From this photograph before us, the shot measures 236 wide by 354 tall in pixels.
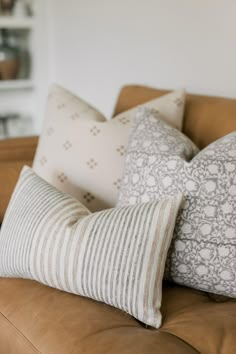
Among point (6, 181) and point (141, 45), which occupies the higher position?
point (141, 45)

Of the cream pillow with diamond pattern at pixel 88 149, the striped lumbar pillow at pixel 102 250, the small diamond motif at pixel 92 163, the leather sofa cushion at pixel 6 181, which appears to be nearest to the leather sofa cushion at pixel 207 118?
the cream pillow with diamond pattern at pixel 88 149

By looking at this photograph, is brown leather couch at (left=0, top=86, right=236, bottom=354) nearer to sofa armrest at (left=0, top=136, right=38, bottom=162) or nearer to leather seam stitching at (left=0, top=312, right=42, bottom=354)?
leather seam stitching at (left=0, top=312, right=42, bottom=354)

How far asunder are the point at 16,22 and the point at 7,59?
190 millimetres

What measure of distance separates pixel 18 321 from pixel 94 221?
0.27 meters

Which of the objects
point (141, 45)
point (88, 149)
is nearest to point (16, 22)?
point (141, 45)

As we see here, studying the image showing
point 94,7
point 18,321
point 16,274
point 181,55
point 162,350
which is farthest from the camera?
point 94,7

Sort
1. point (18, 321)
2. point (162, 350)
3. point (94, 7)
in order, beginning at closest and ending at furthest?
1. point (162, 350)
2. point (18, 321)
3. point (94, 7)

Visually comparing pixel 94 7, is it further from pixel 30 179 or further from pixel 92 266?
pixel 92 266

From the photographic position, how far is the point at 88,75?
2.64 m

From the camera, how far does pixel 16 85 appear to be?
2893mm

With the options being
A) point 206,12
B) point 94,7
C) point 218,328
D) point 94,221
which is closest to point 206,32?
point 206,12

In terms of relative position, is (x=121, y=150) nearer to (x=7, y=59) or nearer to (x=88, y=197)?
(x=88, y=197)

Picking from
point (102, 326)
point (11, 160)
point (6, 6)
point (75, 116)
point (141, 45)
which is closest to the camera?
point (102, 326)

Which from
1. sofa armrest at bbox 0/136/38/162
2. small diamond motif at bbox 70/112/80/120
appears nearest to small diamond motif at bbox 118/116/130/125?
small diamond motif at bbox 70/112/80/120
